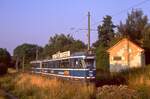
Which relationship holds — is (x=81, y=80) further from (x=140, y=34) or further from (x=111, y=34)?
(x=111, y=34)

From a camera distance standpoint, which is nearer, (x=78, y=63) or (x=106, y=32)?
(x=78, y=63)

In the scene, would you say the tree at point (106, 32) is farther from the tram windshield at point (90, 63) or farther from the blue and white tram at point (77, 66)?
the tram windshield at point (90, 63)

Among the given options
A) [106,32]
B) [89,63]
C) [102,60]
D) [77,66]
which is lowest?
[77,66]

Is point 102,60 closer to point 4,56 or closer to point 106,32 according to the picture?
point 106,32

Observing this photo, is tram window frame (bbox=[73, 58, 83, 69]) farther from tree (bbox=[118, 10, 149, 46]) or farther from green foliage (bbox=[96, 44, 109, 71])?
tree (bbox=[118, 10, 149, 46])

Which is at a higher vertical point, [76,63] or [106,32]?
[106,32]

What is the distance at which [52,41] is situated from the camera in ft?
419

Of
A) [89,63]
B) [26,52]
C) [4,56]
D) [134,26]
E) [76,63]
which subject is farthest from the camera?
[26,52]

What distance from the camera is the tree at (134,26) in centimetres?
7936

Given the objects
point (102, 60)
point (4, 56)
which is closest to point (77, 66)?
point (102, 60)

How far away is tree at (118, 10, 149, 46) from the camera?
79356 mm

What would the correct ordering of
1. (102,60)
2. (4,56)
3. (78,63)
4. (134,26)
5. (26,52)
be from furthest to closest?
(26,52) → (4,56) → (134,26) → (102,60) → (78,63)

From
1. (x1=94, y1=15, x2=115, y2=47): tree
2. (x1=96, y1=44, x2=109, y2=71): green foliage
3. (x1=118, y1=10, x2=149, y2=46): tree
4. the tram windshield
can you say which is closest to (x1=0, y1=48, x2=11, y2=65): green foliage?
(x1=94, y1=15, x2=115, y2=47): tree

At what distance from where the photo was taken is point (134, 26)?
84.3m
